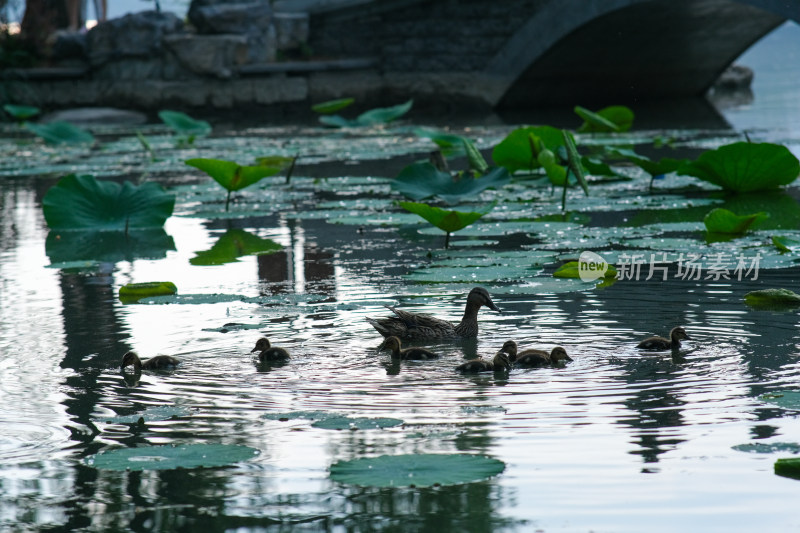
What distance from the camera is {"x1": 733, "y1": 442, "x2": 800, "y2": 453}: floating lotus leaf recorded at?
285 centimetres

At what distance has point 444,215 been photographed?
19.1 ft

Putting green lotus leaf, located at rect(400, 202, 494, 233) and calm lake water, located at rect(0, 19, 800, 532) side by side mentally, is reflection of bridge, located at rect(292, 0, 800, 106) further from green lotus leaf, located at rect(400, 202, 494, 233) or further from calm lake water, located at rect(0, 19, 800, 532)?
green lotus leaf, located at rect(400, 202, 494, 233)

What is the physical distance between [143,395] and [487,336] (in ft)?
4.31

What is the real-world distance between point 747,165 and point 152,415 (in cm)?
523

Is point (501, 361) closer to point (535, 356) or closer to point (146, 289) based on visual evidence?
point (535, 356)

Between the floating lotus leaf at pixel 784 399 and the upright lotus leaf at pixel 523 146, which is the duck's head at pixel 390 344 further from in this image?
the upright lotus leaf at pixel 523 146

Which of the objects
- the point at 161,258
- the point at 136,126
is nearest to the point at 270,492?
the point at 161,258

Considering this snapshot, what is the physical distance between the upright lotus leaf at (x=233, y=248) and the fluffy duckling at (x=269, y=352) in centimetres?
222

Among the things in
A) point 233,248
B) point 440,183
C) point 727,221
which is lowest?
point 233,248

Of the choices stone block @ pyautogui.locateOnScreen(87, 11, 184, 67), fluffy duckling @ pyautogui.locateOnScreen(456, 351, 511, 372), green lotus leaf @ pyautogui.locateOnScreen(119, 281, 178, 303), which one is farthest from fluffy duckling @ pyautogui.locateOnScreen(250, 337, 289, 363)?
stone block @ pyautogui.locateOnScreen(87, 11, 184, 67)

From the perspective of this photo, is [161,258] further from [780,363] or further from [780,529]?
[780,529]

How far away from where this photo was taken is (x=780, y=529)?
7.88 feet

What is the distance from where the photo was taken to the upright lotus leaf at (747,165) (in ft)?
24.3

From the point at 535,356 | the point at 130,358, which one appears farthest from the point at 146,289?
the point at 535,356
